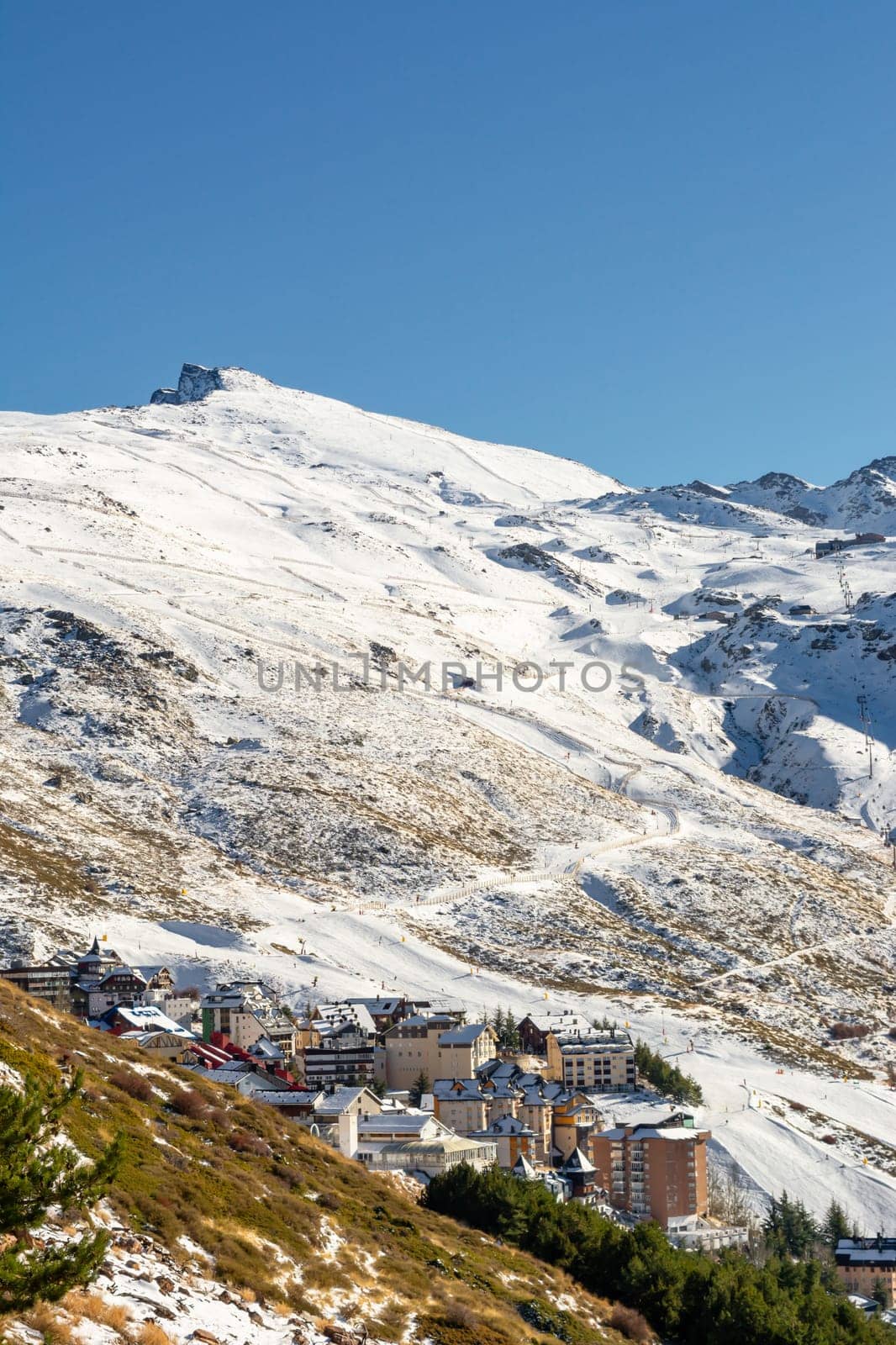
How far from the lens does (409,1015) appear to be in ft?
308

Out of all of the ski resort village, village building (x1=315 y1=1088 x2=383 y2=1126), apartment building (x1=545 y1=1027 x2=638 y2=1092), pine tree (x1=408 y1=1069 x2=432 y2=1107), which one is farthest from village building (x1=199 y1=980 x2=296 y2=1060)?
village building (x1=315 y1=1088 x2=383 y2=1126)

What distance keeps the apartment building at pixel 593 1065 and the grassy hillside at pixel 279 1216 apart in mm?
48611

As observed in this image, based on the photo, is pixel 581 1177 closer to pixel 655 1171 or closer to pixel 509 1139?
pixel 509 1139

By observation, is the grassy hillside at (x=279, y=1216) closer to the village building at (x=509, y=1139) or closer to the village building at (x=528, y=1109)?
the village building at (x=509, y=1139)

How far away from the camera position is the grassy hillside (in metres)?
29.5

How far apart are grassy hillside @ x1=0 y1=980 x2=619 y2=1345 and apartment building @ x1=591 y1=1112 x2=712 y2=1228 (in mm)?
33514

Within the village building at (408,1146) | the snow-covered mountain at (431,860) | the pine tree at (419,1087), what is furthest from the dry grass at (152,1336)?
the snow-covered mountain at (431,860)

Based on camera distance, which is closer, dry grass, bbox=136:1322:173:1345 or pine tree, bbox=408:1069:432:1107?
dry grass, bbox=136:1322:173:1345

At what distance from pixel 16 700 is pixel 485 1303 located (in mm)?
141092

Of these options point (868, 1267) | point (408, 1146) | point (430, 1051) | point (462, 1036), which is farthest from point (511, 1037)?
point (408, 1146)

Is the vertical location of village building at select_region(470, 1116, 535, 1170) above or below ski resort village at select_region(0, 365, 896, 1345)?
below

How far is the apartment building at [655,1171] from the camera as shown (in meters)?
75.4

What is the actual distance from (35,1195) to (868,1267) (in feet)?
202

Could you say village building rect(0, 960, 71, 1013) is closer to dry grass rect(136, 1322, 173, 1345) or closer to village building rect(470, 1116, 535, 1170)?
village building rect(470, 1116, 535, 1170)
